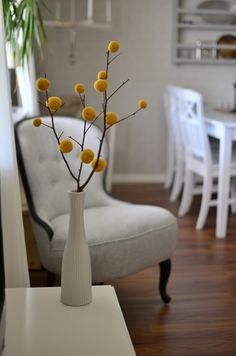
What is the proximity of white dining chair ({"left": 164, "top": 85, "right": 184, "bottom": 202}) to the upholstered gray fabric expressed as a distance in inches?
A: 62.5

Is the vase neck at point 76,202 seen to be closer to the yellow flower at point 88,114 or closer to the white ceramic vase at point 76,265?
the white ceramic vase at point 76,265

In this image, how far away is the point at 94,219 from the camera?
2.22m

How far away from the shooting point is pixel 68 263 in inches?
50.9

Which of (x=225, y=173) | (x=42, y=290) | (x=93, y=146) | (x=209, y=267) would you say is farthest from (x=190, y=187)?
(x=42, y=290)

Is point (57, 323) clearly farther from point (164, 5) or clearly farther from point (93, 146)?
point (164, 5)

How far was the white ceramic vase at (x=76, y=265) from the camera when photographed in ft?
4.18

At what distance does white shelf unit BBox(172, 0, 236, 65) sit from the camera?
459cm

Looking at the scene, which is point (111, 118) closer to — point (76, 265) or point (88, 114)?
point (88, 114)

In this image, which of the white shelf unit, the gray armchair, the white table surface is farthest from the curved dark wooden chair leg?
the white shelf unit

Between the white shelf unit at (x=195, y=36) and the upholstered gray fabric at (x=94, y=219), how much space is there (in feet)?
7.91

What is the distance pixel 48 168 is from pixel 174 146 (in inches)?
90.8

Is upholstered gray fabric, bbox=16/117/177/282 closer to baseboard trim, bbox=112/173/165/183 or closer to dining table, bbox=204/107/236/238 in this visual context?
dining table, bbox=204/107/236/238

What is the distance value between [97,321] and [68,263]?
17 centimetres

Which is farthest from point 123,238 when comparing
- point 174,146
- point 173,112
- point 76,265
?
point 174,146
